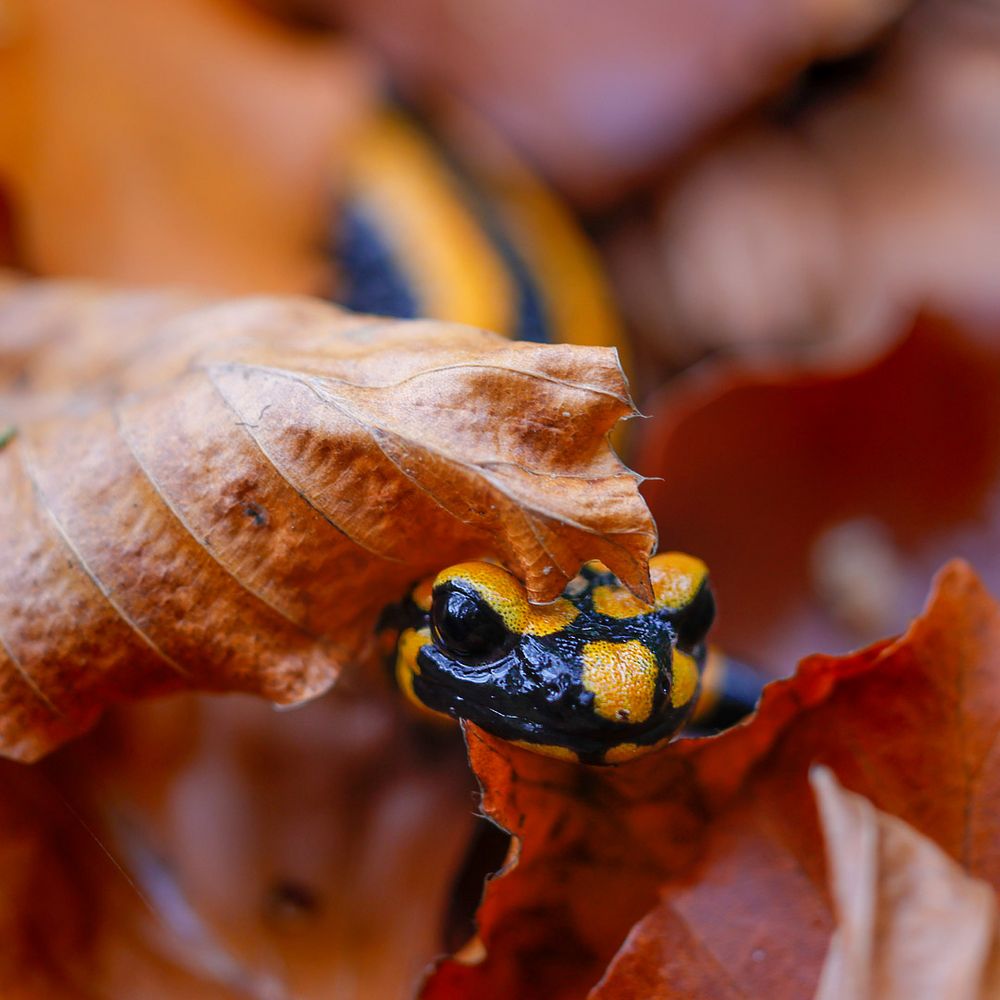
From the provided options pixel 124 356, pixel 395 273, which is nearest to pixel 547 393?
pixel 124 356

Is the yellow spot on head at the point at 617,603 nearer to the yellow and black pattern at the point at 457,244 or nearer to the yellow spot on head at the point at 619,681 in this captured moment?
the yellow spot on head at the point at 619,681

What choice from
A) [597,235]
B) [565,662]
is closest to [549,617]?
[565,662]

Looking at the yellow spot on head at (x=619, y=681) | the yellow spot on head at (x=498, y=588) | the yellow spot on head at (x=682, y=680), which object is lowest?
the yellow spot on head at (x=682, y=680)

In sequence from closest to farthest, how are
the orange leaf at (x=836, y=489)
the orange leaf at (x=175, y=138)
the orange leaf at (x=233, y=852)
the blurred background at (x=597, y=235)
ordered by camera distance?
the orange leaf at (x=233, y=852)
the blurred background at (x=597, y=235)
the orange leaf at (x=836, y=489)
the orange leaf at (x=175, y=138)

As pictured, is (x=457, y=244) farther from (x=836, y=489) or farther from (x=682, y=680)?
(x=682, y=680)

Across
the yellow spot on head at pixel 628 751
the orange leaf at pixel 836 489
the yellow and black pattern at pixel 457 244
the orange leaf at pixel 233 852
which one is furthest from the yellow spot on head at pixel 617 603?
the yellow and black pattern at pixel 457 244

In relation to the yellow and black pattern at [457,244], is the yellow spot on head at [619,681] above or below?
above

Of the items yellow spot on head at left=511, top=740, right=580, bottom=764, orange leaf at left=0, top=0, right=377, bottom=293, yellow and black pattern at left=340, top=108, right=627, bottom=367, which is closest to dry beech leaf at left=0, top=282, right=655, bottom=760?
yellow spot on head at left=511, top=740, right=580, bottom=764

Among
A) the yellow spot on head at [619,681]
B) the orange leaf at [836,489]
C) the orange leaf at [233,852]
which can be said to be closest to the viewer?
the yellow spot on head at [619,681]
